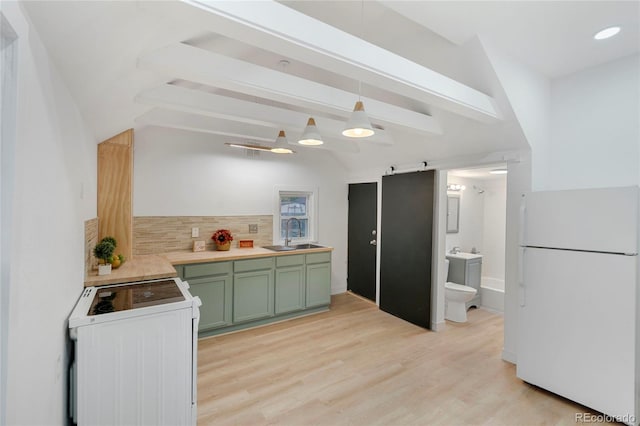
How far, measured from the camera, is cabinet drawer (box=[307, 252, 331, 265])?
422 cm

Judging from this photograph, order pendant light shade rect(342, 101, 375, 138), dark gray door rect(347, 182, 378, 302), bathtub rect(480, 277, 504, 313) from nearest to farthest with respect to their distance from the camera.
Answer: pendant light shade rect(342, 101, 375, 138), bathtub rect(480, 277, 504, 313), dark gray door rect(347, 182, 378, 302)

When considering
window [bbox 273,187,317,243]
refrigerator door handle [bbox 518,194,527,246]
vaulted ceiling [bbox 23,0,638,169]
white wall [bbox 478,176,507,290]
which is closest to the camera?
vaulted ceiling [bbox 23,0,638,169]

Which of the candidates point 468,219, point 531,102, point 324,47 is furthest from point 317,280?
point 324,47

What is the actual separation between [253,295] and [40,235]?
2.73 metres

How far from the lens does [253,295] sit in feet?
12.3

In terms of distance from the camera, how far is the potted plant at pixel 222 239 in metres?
3.90

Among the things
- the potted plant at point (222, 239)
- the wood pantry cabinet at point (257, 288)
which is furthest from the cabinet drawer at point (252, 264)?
the potted plant at point (222, 239)

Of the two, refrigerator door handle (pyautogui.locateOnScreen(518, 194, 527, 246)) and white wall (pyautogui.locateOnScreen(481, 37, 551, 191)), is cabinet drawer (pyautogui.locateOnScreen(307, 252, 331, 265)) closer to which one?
refrigerator door handle (pyautogui.locateOnScreen(518, 194, 527, 246))

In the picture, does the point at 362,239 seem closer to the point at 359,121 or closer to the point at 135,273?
the point at 359,121

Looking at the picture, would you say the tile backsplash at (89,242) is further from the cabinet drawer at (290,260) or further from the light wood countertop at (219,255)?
the cabinet drawer at (290,260)

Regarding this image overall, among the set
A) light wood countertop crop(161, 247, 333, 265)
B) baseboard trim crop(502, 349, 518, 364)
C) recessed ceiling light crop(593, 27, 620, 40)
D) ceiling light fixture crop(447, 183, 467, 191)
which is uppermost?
recessed ceiling light crop(593, 27, 620, 40)

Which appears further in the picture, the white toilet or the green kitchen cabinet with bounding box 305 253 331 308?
the green kitchen cabinet with bounding box 305 253 331 308

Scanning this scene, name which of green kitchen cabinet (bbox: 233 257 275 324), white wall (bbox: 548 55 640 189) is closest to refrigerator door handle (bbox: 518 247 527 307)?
white wall (bbox: 548 55 640 189)

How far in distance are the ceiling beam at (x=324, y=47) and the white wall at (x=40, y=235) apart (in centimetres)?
63
